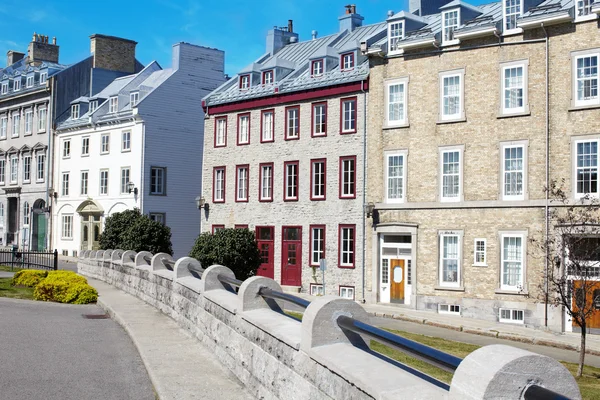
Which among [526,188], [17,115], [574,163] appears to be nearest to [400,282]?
[526,188]

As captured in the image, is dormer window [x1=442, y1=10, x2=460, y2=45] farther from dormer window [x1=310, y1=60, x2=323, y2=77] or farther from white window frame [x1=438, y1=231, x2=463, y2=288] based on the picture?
dormer window [x1=310, y1=60, x2=323, y2=77]

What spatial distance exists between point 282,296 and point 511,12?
974 inches

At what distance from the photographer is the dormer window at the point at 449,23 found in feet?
104

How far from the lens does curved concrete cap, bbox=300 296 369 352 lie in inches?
253

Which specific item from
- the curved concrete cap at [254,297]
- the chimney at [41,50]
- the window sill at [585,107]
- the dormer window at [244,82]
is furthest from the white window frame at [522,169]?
the chimney at [41,50]

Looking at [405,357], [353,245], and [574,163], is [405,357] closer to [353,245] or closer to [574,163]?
[574,163]

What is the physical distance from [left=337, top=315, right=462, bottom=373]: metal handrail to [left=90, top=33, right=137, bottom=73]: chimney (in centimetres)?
5698

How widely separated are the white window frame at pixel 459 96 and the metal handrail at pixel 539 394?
92.5 ft

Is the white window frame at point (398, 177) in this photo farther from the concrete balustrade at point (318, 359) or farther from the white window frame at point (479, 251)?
the concrete balustrade at point (318, 359)

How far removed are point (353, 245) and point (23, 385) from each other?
2612 cm

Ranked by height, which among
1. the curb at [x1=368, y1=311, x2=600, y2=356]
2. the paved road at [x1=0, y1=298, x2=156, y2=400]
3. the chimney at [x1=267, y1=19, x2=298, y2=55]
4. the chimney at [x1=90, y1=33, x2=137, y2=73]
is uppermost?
the chimney at [x1=90, y1=33, x2=137, y2=73]

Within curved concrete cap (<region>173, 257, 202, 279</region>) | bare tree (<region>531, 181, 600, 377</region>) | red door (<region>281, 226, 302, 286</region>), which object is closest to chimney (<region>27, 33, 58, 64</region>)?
red door (<region>281, 226, 302, 286</region>)

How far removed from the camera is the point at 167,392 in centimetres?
862

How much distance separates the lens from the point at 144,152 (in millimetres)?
48188
